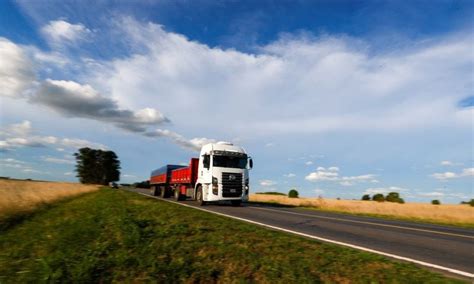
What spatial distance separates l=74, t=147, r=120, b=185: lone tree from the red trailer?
2481 inches

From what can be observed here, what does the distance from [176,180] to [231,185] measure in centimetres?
887

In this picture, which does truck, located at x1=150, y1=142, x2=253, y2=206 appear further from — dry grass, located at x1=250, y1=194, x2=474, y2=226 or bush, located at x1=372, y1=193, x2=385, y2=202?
bush, located at x1=372, y1=193, x2=385, y2=202

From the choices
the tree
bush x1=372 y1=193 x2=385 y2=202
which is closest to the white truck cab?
the tree

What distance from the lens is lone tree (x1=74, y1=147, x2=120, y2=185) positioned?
97.9 m

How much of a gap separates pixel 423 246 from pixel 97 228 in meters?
7.56

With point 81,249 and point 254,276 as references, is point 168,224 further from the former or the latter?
point 254,276

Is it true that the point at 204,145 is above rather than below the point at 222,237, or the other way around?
above

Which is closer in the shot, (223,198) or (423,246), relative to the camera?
(423,246)

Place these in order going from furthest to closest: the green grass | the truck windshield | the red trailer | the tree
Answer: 1. the tree
2. the red trailer
3. the truck windshield
4. the green grass

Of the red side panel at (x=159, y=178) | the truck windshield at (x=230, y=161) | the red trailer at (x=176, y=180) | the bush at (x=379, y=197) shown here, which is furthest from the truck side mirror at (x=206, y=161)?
the bush at (x=379, y=197)

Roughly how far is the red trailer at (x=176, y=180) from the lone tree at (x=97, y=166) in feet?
207

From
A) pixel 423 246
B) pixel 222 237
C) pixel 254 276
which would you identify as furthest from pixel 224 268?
pixel 423 246

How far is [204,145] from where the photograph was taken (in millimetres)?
22891

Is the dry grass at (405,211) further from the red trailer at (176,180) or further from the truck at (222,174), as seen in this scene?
the red trailer at (176,180)
